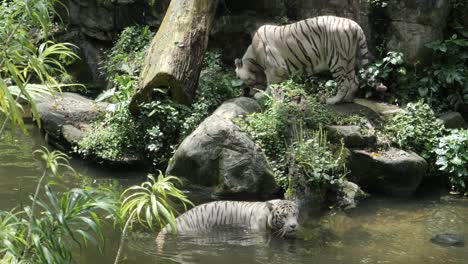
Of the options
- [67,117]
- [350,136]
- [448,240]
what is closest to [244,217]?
[448,240]

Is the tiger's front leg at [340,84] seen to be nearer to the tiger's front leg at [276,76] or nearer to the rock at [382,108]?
the rock at [382,108]

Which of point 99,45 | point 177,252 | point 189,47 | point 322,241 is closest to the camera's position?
point 177,252

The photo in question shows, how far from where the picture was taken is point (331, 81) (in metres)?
9.31

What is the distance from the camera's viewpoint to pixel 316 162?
752 centimetres

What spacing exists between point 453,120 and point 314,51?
2.12m

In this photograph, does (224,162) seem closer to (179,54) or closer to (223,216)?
(223,216)

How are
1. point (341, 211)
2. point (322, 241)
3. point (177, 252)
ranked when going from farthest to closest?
point (341, 211) → point (322, 241) → point (177, 252)

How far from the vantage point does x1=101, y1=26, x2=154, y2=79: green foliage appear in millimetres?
10898

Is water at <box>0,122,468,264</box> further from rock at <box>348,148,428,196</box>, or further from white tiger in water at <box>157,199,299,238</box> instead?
rock at <box>348,148,428,196</box>

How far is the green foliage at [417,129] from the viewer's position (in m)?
8.44

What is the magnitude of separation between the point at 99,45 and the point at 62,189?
17.6 feet

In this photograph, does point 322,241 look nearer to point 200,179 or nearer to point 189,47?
point 200,179

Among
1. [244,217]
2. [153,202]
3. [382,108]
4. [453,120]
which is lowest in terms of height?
[244,217]

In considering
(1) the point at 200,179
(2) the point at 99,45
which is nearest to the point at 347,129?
(1) the point at 200,179
